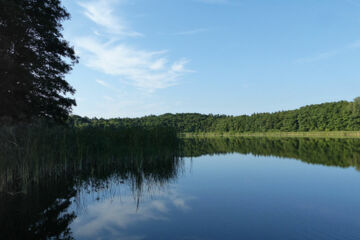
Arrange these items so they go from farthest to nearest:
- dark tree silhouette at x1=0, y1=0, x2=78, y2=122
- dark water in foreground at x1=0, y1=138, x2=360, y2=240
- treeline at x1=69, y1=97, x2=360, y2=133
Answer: treeline at x1=69, y1=97, x2=360, y2=133 → dark tree silhouette at x1=0, y1=0, x2=78, y2=122 → dark water in foreground at x1=0, y1=138, x2=360, y2=240

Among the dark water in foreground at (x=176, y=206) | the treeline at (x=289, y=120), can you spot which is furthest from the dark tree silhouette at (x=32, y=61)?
the treeline at (x=289, y=120)

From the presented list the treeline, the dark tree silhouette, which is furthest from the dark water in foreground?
the treeline

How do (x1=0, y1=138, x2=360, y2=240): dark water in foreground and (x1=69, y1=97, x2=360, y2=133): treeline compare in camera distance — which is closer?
(x1=0, y1=138, x2=360, y2=240): dark water in foreground

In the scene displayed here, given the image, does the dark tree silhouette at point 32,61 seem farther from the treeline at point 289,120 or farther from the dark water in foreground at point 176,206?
the treeline at point 289,120

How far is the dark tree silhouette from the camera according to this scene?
37.4ft

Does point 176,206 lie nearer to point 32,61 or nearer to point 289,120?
point 32,61

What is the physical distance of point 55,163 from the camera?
8352mm

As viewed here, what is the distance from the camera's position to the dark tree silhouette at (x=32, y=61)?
11.4 m

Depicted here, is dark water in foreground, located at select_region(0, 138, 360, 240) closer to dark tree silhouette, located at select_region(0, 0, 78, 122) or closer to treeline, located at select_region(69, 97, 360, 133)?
dark tree silhouette, located at select_region(0, 0, 78, 122)

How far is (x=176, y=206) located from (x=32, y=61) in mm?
13453

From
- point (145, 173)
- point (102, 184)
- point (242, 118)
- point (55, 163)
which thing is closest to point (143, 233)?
point (102, 184)

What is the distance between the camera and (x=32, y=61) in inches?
529

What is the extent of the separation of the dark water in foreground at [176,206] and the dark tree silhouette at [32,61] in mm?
6490

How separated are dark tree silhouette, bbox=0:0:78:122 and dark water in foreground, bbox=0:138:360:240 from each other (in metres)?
6.49
